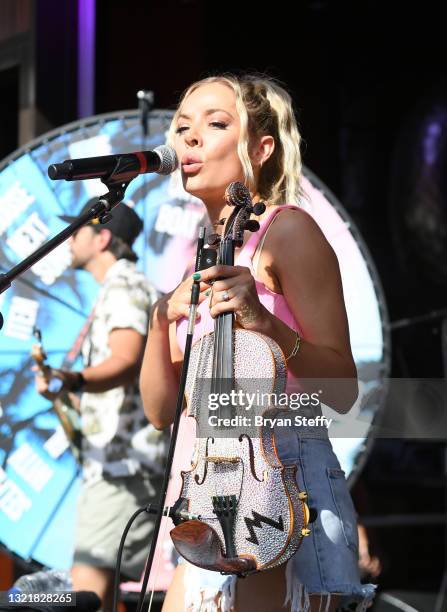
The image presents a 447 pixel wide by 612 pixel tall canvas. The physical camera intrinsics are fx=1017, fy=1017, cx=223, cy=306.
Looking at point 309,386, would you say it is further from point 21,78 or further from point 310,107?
point 310,107

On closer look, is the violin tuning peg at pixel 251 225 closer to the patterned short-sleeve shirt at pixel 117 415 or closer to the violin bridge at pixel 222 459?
the violin bridge at pixel 222 459

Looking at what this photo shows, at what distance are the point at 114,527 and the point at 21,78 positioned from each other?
1668 mm

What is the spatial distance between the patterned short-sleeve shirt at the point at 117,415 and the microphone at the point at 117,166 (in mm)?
1108

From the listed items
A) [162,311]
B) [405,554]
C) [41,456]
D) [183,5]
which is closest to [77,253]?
[41,456]

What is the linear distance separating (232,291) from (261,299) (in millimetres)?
240

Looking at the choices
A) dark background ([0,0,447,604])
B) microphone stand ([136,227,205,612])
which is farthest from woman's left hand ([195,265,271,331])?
dark background ([0,0,447,604])

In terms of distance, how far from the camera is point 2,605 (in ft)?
6.05

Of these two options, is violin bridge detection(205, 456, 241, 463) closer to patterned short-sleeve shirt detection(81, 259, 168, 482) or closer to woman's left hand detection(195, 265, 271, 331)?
woman's left hand detection(195, 265, 271, 331)

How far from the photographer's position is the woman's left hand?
1658 mm

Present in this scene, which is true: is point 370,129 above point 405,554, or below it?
above

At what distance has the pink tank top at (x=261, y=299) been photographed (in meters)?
1.89

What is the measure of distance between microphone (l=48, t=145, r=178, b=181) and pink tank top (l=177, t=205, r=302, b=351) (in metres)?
0.23

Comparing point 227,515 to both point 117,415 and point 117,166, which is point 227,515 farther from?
point 117,415

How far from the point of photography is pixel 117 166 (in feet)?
6.15
